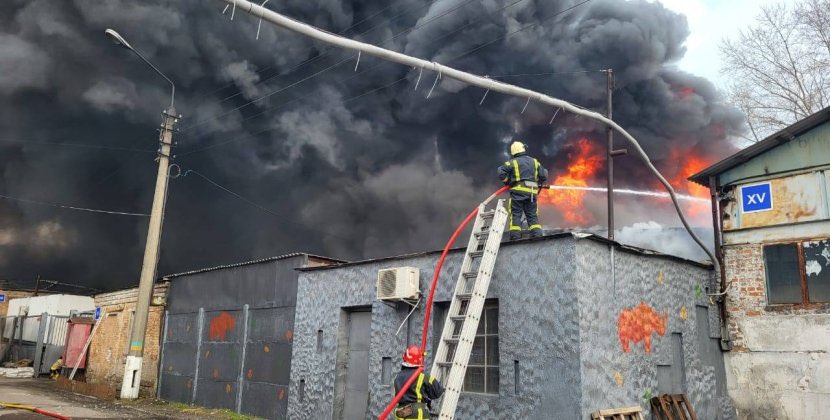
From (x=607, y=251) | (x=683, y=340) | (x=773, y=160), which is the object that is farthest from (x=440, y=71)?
(x=773, y=160)

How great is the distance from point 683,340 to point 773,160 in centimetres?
401

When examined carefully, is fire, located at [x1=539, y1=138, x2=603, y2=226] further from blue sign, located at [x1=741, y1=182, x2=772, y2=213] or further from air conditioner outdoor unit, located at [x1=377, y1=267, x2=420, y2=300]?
air conditioner outdoor unit, located at [x1=377, y1=267, x2=420, y2=300]

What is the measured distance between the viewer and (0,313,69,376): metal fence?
2725 cm

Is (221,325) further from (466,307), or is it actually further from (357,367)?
(466,307)

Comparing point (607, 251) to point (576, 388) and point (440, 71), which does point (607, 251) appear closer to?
point (576, 388)

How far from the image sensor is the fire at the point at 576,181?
32.6 metres

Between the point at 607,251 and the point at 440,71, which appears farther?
the point at 607,251

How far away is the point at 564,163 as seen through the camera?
4166 centimetres

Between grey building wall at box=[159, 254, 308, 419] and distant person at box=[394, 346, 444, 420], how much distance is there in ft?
21.9

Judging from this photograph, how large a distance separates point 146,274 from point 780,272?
16.7 metres

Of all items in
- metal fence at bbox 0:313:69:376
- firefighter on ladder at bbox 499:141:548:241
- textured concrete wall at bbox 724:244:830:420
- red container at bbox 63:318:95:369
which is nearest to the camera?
firefighter on ladder at bbox 499:141:548:241

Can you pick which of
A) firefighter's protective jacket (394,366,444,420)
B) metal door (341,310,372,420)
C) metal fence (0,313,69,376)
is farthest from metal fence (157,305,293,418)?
metal fence (0,313,69,376)

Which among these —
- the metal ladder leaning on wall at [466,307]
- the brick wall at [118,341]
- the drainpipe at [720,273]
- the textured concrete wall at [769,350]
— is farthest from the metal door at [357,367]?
the brick wall at [118,341]

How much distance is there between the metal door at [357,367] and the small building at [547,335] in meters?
0.02
